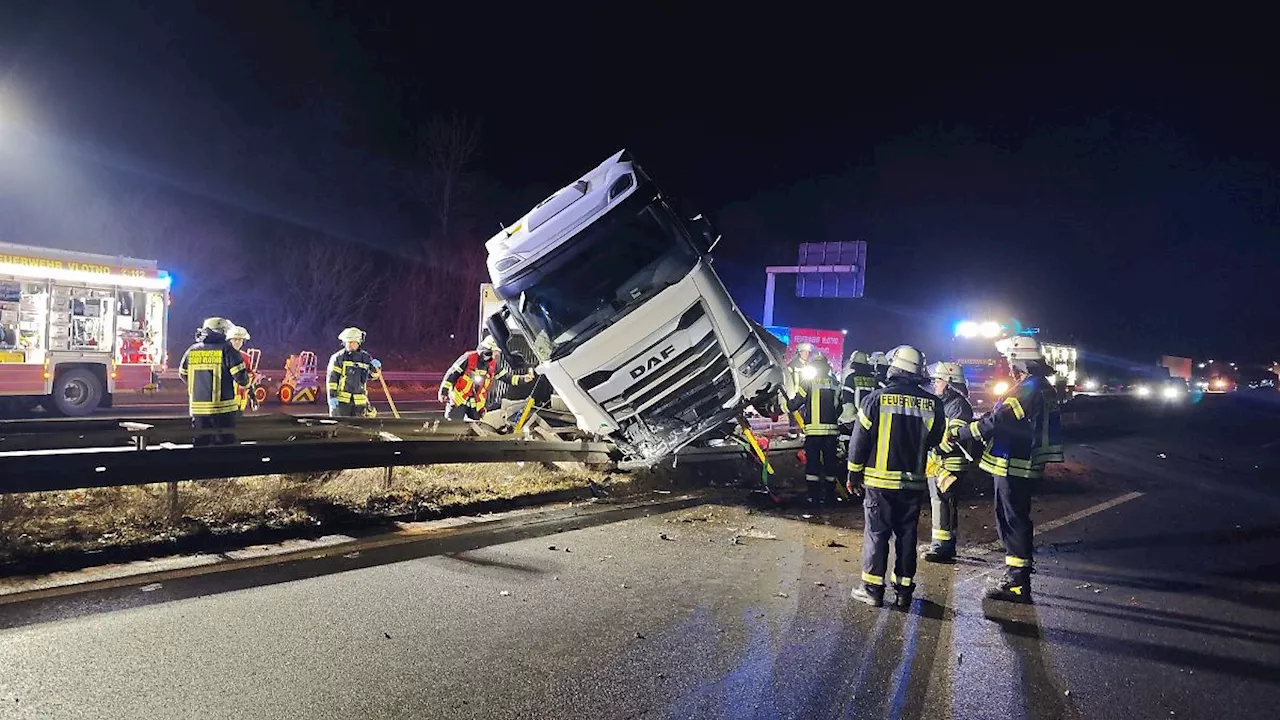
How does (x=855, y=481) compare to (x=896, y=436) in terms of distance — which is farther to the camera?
(x=855, y=481)

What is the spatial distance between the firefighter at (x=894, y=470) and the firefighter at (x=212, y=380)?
19.7ft

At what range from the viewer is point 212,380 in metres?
8.02

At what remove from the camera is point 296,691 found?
3592 mm

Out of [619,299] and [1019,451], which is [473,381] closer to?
[619,299]

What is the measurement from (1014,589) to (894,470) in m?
1.27

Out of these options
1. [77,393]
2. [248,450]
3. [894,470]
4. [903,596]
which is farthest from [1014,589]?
[77,393]

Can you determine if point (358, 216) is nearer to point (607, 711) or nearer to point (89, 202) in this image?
point (89, 202)

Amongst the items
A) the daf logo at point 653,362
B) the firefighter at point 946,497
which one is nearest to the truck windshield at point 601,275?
the daf logo at point 653,362

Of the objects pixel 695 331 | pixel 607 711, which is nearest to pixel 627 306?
pixel 695 331

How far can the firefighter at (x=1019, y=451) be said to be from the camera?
19.0 ft

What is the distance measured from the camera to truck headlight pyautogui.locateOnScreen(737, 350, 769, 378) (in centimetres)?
727

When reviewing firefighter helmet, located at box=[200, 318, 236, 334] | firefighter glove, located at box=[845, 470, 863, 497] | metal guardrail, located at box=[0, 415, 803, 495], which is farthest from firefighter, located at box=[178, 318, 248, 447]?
firefighter glove, located at box=[845, 470, 863, 497]

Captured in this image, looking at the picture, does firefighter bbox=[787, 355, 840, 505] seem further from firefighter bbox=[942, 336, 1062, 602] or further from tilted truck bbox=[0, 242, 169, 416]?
tilted truck bbox=[0, 242, 169, 416]

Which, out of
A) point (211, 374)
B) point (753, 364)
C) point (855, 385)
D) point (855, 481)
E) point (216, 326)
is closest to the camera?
point (855, 481)
